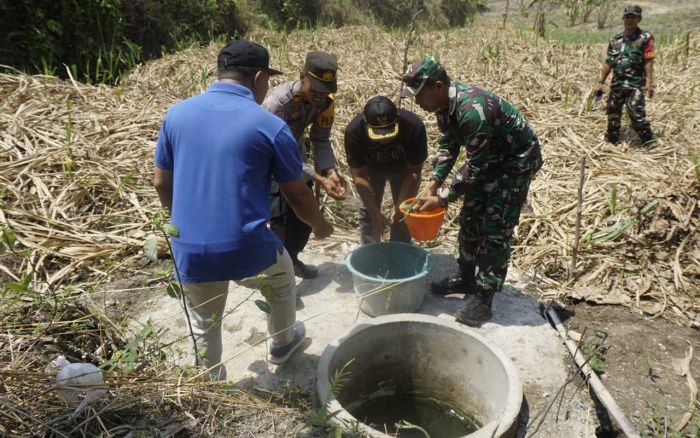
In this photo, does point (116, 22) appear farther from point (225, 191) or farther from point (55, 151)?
point (225, 191)

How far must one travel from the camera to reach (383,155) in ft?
12.1

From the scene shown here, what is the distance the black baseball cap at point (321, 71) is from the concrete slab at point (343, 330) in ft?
4.72

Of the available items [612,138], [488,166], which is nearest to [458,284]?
[488,166]

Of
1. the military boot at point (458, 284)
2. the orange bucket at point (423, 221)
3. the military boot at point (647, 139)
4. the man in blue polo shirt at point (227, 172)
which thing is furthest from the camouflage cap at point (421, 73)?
the military boot at point (647, 139)

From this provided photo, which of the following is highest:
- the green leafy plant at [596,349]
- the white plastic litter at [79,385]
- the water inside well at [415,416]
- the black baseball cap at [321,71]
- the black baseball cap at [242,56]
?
the black baseball cap at [242,56]

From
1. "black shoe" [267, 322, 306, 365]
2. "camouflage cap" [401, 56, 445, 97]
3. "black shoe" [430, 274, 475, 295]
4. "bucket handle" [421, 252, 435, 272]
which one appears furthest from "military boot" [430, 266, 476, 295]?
"camouflage cap" [401, 56, 445, 97]

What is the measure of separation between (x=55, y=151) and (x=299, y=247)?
9.09ft

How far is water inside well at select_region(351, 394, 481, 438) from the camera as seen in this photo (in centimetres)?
313

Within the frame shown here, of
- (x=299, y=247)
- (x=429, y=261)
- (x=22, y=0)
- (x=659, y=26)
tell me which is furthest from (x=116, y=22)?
(x=659, y=26)

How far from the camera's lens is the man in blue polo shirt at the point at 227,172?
2.09 metres

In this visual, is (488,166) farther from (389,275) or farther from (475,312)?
(389,275)

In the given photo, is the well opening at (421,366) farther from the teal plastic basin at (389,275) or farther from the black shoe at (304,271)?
the black shoe at (304,271)

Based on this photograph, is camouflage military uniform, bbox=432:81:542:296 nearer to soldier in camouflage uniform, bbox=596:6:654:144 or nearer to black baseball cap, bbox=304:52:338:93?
black baseball cap, bbox=304:52:338:93

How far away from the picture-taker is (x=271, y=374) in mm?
2992
